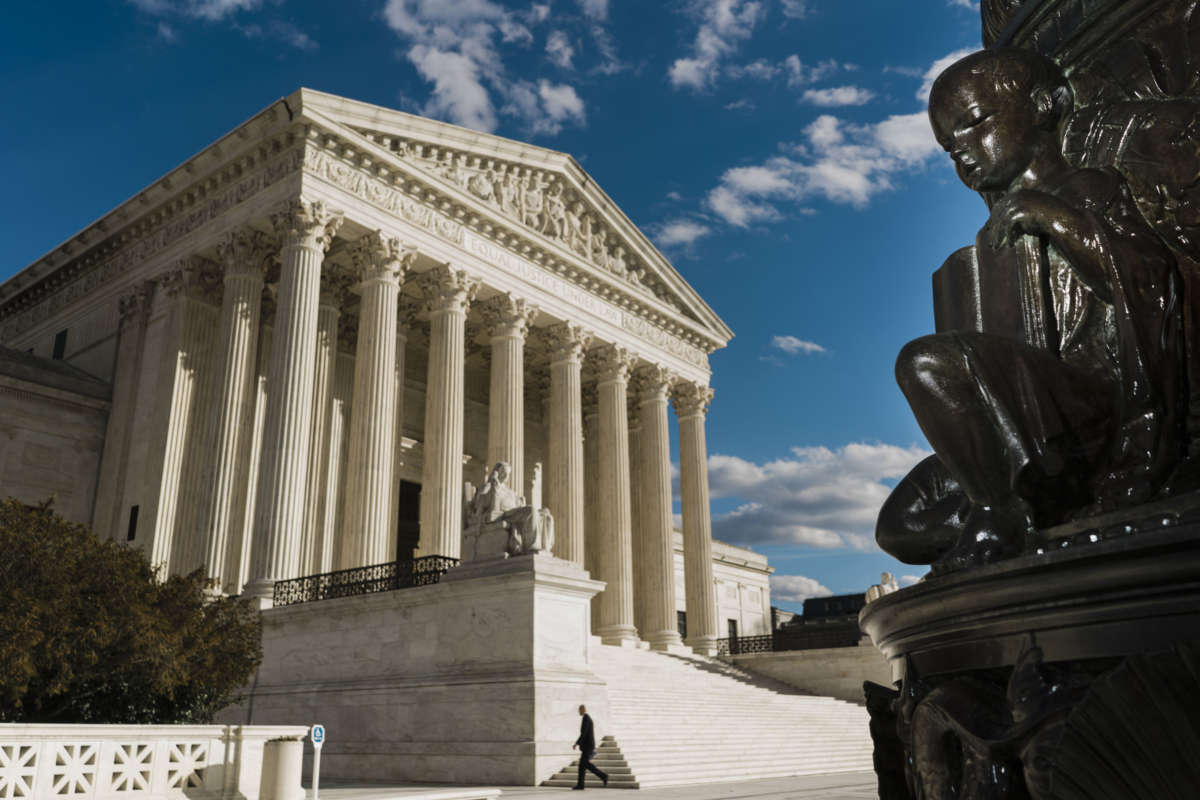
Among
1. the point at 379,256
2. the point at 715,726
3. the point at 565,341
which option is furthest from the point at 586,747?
the point at 565,341

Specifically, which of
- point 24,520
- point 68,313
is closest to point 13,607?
point 24,520

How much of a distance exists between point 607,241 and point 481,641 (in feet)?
66.0

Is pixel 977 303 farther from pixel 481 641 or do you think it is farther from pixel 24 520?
pixel 481 641

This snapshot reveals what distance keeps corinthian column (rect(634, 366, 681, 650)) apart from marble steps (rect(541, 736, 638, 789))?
16.0m

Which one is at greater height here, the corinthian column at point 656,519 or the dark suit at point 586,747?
the corinthian column at point 656,519

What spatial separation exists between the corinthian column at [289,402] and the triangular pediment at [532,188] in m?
2.92

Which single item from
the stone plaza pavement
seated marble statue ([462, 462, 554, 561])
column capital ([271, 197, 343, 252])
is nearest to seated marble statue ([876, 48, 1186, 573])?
the stone plaza pavement

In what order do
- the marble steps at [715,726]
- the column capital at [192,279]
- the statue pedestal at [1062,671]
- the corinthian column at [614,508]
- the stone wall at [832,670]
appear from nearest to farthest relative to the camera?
the statue pedestal at [1062,671]
the marble steps at [715,726]
the column capital at [192,279]
the stone wall at [832,670]
the corinthian column at [614,508]

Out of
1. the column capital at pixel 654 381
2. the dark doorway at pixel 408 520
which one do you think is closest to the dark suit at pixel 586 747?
the dark doorway at pixel 408 520

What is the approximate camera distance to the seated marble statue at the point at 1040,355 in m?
2.49

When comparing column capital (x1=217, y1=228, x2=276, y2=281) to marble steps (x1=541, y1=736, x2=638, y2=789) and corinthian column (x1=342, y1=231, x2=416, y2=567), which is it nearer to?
corinthian column (x1=342, y1=231, x2=416, y2=567)

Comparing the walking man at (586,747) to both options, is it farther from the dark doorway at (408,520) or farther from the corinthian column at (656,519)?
the dark doorway at (408,520)

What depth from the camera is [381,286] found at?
83.0 feet

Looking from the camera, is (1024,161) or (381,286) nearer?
(1024,161)
